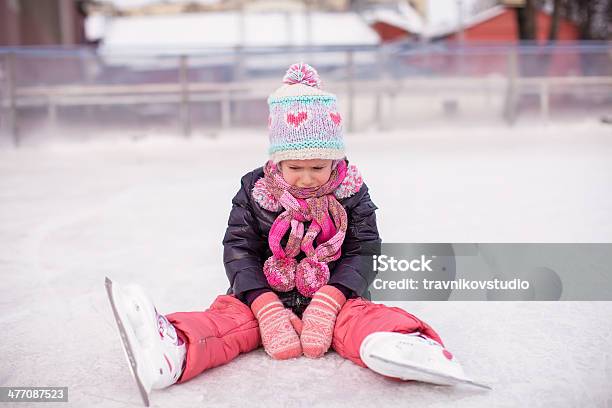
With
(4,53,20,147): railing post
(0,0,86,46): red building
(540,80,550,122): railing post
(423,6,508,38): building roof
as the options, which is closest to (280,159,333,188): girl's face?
(4,53,20,147): railing post

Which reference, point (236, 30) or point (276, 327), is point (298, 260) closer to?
point (276, 327)

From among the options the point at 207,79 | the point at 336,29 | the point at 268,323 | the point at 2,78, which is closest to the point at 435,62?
the point at 207,79

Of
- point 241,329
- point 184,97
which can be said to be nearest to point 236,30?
point 184,97

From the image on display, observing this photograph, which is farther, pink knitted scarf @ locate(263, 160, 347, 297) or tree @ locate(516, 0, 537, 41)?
tree @ locate(516, 0, 537, 41)

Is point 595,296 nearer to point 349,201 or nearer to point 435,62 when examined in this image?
point 349,201

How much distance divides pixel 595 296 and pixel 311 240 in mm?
1013

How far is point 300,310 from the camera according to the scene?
194 cm

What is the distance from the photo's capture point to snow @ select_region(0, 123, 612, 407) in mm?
1574

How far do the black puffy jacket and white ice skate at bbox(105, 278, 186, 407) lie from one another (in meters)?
0.32

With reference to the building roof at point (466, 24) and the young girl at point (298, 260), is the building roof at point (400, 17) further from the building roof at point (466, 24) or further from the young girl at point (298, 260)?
the young girl at point (298, 260)

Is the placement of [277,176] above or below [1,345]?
above

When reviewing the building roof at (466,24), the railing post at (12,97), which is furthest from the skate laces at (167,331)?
the building roof at (466,24)

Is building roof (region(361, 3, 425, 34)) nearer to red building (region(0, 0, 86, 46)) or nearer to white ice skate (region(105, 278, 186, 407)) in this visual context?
red building (region(0, 0, 86, 46))

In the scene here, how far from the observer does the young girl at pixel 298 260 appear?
167 cm
